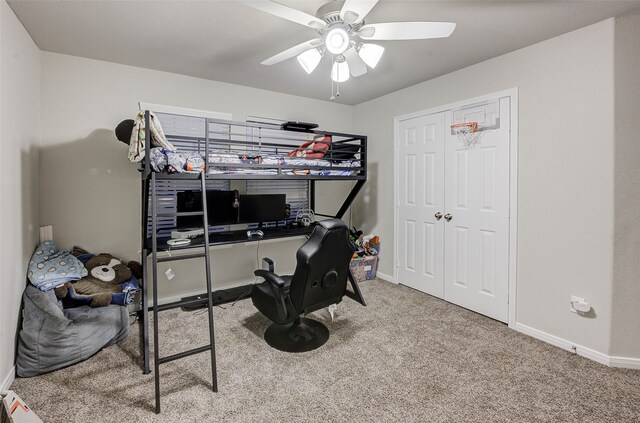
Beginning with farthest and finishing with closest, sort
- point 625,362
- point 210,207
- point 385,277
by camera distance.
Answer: point 385,277, point 210,207, point 625,362

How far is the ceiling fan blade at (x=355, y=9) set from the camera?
161cm

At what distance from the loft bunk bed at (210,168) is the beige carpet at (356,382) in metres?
0.19

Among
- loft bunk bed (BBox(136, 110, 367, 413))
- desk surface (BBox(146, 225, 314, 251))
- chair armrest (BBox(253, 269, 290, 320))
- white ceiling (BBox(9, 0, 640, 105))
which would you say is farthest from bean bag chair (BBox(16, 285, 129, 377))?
white ceiling (BBox(9, 0, 640, 105))

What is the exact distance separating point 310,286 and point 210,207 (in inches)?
66.0

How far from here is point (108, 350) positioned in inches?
99.5

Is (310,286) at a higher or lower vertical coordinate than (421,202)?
lower

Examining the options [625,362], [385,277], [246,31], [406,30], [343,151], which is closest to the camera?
[406,30]

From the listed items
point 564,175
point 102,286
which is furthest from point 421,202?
point 102,286

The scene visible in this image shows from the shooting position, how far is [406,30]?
1.84 meters

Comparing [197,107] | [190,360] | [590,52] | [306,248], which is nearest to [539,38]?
[590,52]

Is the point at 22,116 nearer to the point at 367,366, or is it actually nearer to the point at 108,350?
the point at 108,350

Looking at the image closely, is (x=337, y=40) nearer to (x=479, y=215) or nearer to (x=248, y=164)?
(x=248, y=164)

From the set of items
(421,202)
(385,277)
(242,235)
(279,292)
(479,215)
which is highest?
(421,202)

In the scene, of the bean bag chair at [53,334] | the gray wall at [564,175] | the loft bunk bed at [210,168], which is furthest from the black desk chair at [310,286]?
the gray wall at [564,175]
